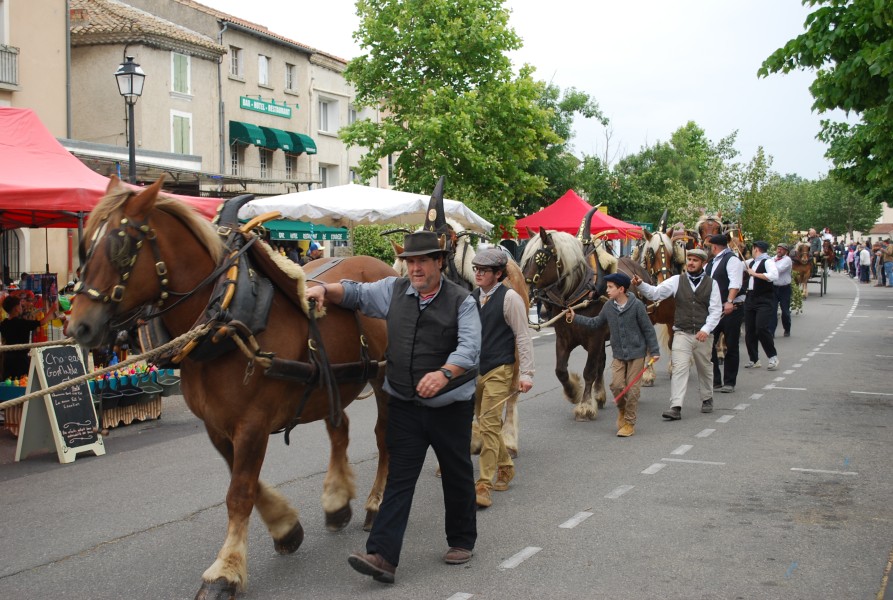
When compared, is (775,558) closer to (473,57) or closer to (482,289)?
(482,289)

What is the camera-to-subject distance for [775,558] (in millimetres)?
5281

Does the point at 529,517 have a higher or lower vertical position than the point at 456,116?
lower

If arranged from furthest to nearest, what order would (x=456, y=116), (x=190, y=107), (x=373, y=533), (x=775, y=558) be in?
(x=190, y=107) < (x=456, y=116) < (x=775, y=558) < (x=373, y=533)

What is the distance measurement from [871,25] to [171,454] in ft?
30.7

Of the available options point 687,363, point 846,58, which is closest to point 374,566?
point 687,363

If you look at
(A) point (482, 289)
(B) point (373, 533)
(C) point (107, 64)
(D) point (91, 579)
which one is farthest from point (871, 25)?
(C) point (107, 64)

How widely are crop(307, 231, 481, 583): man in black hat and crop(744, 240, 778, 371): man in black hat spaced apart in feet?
32.8

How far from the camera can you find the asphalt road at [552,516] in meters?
4.90

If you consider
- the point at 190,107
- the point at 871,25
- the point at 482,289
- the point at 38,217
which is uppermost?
the point at 190,107

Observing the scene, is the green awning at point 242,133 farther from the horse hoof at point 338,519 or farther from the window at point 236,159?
the horse hoof at point 338,519

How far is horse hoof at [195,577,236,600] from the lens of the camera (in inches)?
174

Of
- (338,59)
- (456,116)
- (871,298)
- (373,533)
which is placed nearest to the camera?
(373,533)

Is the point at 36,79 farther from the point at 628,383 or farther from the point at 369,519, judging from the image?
the point at 369,519

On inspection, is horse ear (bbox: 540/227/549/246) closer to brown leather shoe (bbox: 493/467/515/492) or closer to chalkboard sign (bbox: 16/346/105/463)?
brown leather shoe (bbox: 493/467/515/492)
